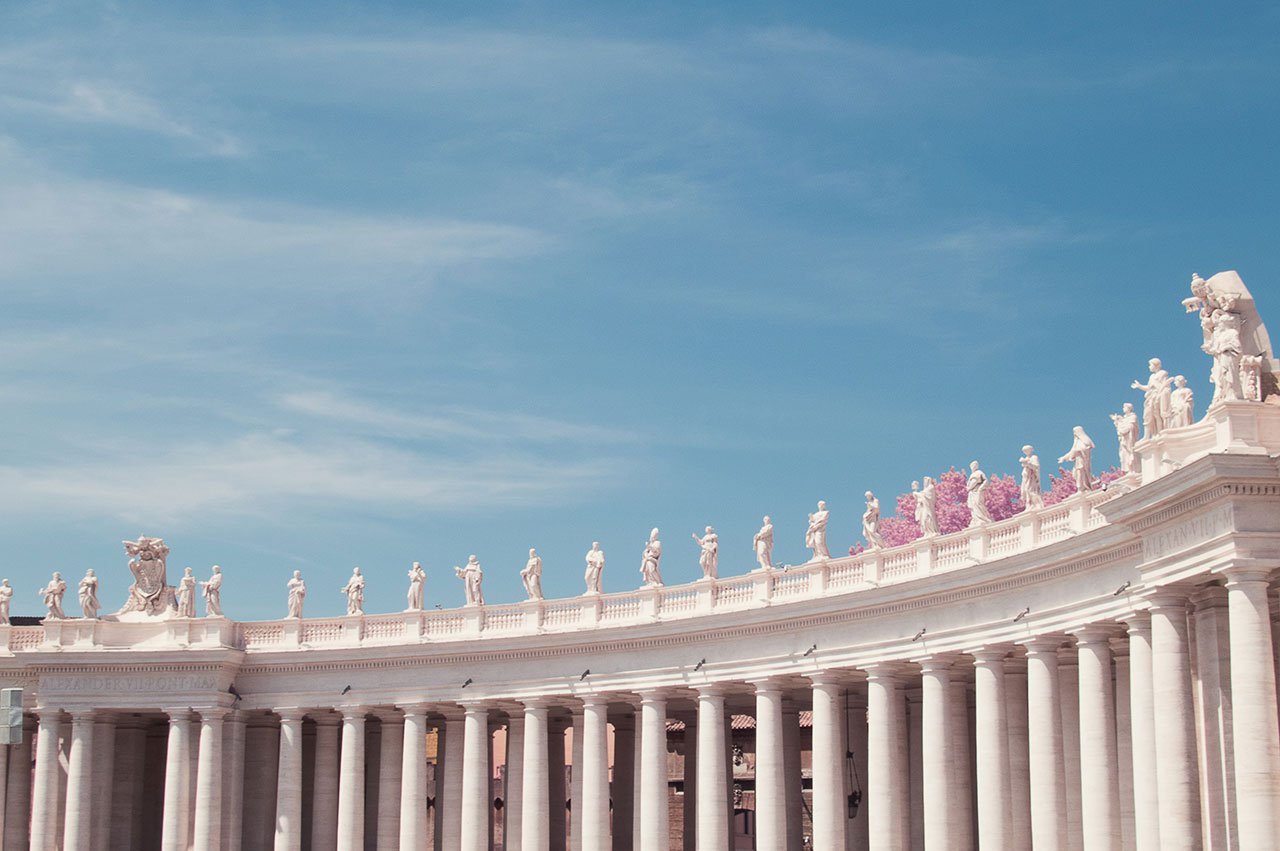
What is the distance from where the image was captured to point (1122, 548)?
75500 mm

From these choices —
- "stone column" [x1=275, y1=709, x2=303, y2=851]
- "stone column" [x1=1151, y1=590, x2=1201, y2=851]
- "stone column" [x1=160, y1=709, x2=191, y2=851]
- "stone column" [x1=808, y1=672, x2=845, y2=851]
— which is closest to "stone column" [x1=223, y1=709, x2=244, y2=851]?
"stone column" [x1=160, y1=709, x2=191, y2=851]

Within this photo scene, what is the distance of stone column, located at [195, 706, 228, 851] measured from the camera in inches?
4560

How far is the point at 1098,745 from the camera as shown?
77.6 metres

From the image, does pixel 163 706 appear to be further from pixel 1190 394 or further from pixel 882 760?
pixel 1190 394

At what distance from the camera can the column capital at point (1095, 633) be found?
78.1 m

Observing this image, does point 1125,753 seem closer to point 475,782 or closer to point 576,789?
point 576,789

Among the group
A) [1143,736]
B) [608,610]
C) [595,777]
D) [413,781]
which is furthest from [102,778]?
[1143,736]

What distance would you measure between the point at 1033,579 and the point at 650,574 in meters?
30.2

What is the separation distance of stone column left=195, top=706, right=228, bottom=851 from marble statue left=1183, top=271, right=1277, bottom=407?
231 feet

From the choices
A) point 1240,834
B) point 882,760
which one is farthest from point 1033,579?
point 1240,834

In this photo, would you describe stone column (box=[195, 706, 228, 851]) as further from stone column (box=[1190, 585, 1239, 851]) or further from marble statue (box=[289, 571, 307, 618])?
stone column (box=[1190, 585, 1239, 851])

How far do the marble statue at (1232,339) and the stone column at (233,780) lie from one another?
71.4 metres

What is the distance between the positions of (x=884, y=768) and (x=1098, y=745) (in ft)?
52.8

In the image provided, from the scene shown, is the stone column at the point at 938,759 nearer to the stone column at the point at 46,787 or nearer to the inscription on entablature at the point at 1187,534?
the inscription on entablature at the point at 1187,534
